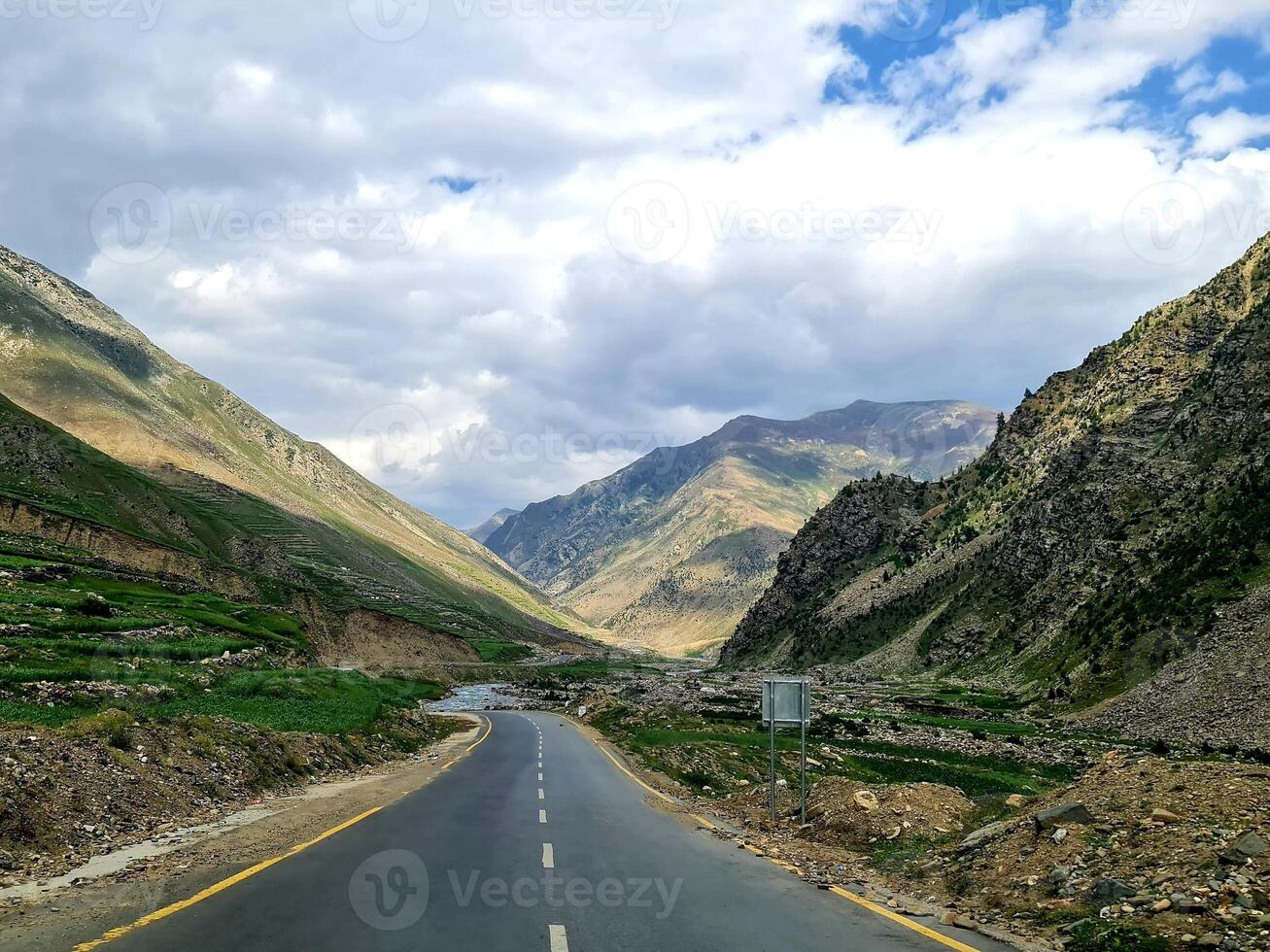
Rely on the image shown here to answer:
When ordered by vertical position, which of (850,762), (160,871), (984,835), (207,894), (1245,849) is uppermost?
(1245,849)

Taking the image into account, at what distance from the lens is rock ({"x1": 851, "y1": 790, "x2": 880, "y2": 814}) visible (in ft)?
66.1

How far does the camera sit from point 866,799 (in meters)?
20.5

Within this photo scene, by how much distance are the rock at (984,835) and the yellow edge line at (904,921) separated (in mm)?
3607

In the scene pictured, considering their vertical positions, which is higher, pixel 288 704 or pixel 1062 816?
pixel 1062 816

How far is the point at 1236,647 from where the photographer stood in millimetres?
53219

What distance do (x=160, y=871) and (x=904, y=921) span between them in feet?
40.1

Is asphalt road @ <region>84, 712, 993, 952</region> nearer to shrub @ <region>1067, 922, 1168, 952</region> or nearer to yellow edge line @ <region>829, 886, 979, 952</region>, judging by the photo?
yellow edge line @ <region>829, 886, 979, 952</region>

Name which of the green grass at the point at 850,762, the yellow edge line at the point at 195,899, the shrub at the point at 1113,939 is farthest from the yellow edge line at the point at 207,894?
the green grass at the point at 850,762

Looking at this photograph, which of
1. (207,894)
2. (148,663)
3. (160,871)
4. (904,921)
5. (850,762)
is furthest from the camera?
(148,663)

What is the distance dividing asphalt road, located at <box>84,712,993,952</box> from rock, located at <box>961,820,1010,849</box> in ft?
12.8

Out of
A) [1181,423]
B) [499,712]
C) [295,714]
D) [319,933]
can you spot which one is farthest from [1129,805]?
[1181,423]

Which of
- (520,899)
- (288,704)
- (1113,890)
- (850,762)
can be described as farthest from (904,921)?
(288,704)

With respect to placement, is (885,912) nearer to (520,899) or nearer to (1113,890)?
(1113,890)

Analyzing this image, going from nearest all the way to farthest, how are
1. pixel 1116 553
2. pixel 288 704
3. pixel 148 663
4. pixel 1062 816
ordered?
1. pixel 1062 816
2. pixel 288 704
3. pixel 148 663
4. pixel 1116 553
